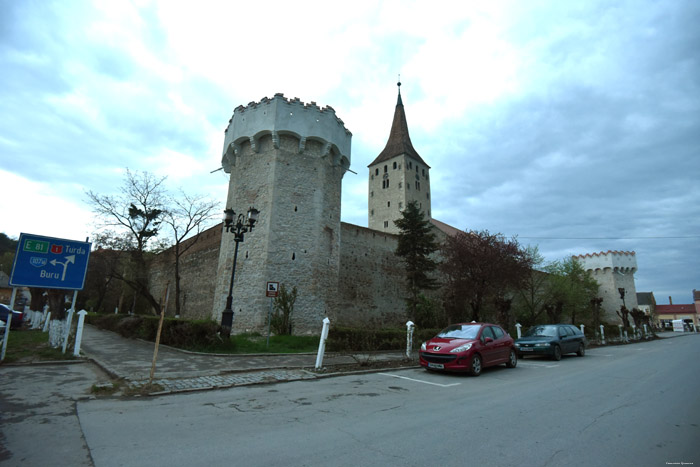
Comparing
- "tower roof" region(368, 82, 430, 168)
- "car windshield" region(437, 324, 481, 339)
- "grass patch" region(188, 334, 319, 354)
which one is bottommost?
"grass patch" region(188, 334, 319, 354)

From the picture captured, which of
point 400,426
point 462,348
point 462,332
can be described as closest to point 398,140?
point 462,332

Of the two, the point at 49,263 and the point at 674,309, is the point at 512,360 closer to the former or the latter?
the point at 49,263

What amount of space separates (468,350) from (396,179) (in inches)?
1728

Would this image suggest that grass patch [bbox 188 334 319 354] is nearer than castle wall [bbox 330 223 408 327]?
Yes

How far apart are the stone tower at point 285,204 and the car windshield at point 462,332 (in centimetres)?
862

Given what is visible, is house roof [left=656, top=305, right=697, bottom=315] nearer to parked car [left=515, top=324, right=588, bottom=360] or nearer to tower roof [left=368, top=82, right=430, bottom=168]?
tower roof [left=368, top=82, right=430, bottom=168]

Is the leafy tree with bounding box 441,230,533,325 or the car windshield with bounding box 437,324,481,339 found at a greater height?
the leafy tree with bounding box 441,230,533,325

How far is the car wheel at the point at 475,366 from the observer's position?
848 cm

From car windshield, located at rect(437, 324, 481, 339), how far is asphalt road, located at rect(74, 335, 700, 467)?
208 centimetres

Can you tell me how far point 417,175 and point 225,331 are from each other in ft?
148

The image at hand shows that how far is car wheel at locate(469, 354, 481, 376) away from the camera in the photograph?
848cm

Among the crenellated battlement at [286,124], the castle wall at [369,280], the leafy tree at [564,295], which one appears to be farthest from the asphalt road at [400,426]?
the leafy tree at [564,295]

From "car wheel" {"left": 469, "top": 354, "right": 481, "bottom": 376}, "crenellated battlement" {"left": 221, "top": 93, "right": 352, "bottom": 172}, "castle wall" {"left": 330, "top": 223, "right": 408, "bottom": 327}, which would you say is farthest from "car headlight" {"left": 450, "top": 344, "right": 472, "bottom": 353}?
"castle wall" {"left": 330, "top": 223, "right": 408, "bottom": 327}

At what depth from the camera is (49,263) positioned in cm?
905
